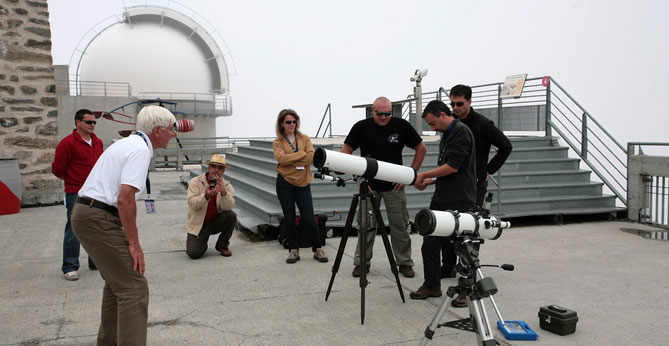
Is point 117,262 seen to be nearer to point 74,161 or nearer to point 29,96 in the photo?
point 74,161

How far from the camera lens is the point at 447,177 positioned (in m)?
4.35

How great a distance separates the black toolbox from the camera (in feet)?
11.9

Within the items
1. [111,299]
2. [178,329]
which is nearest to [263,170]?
[178,329]

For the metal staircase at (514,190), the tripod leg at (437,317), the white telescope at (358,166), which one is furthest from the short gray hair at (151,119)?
the metal staircase at (514,190)

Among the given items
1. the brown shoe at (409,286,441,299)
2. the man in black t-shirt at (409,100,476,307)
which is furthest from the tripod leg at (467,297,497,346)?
the brown shoe at (409,286,441,299)

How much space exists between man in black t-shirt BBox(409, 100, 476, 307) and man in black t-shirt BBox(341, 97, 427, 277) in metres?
0.72

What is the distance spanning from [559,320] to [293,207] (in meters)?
3.21

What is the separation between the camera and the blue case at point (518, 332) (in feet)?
11.6

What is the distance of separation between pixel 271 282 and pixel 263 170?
4624 mm

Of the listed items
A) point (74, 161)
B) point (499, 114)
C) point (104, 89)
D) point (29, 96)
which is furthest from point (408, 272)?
point (104, 89)

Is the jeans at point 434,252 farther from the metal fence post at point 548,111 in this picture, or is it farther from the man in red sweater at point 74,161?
the metal fence post at point 548,111

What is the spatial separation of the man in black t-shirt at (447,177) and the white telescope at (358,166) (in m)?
0.26

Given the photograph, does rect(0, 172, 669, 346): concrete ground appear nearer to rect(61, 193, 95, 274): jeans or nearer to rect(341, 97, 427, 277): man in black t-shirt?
rect(61, 193, 95, 274): jeans

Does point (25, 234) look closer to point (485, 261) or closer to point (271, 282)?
point (271, 282)
